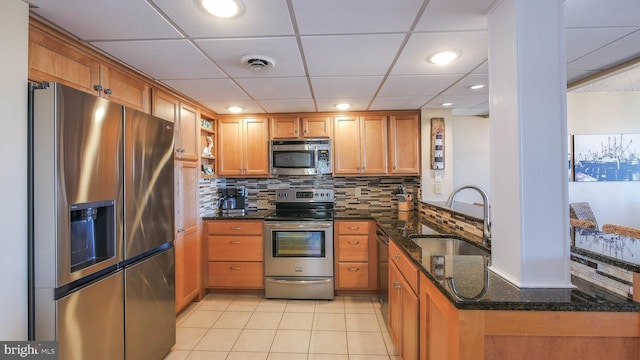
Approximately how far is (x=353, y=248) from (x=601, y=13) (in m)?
2.44

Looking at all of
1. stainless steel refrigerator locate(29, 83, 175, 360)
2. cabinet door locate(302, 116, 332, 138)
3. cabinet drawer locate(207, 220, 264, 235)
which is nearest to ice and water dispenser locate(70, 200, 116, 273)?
stainless steel refrigerator locate(29, 83, 175, 360)

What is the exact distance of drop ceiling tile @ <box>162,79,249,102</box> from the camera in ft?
7.15

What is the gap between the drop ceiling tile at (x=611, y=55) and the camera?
5.13ft

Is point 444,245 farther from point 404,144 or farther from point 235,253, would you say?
point 235,253

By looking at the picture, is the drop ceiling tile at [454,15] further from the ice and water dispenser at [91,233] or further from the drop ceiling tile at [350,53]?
the ice and water dispenser at [91,233]

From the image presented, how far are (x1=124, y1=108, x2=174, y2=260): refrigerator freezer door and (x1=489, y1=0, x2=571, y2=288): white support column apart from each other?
1.93m

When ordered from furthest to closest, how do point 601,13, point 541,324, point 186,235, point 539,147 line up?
point 186,235, point 601,13, point 539,147, point 541,324

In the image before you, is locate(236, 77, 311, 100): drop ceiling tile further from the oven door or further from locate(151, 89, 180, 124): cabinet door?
the oven door

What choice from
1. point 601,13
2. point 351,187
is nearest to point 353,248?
point 351,187

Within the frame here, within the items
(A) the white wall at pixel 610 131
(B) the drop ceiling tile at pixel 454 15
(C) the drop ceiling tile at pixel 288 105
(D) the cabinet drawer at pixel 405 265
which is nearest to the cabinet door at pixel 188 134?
(C) the drop ceiling tile at pixel 288 105

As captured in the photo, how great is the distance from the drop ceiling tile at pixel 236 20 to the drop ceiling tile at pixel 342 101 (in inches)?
51.8

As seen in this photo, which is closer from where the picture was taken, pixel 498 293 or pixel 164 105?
pixel 498 293

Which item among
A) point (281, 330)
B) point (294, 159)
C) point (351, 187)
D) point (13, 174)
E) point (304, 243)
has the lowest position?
point (281, 330)

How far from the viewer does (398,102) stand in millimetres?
2834
